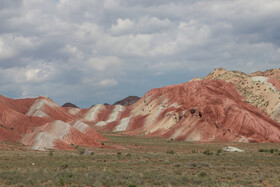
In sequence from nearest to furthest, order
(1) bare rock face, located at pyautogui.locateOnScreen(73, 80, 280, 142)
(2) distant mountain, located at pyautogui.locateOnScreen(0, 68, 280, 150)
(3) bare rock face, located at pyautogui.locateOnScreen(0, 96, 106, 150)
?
1. (3) bare rock face, located at pyautogui.locateOnScreen(0, 96, 106, 150)
2. (2) distant mountain, located at pyautogui.locateOnScreen(0, 68, 280, 150)
3. (1) bare rock face, located at pyautogui.locateOnScreen(73, 80, 280, 142)

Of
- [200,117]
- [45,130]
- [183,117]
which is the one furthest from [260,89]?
[45,130]

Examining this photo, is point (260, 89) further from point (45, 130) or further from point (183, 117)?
point (45, 130)

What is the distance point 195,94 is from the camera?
119750 mm

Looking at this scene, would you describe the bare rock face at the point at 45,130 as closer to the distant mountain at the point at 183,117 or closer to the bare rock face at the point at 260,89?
the distant mountain at the point at 183,117

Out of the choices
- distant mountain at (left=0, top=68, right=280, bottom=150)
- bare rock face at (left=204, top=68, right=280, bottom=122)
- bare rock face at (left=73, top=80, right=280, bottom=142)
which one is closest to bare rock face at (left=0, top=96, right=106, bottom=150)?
distant mountain at (left=0, top=68, right=280, bottom=150)

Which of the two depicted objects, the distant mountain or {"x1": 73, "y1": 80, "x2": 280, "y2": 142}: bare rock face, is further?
{"x1": 73, "y1": 80, "x2": 280, "y2": 142}: bare rock face

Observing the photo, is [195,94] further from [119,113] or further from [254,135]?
[119,113]

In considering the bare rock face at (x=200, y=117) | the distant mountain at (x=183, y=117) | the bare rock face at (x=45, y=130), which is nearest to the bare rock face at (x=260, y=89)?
the distant mountain at (x=183, y=117)

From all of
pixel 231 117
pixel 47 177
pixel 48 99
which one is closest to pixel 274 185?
pixel 47 177

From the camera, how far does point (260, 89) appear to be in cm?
12988

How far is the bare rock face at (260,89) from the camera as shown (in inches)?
4499

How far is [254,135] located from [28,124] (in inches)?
2571

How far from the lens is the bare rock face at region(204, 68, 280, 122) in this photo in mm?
114262

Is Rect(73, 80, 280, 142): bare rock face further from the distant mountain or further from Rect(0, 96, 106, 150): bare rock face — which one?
Rect(0, 96, 106, 150): bare rock face
